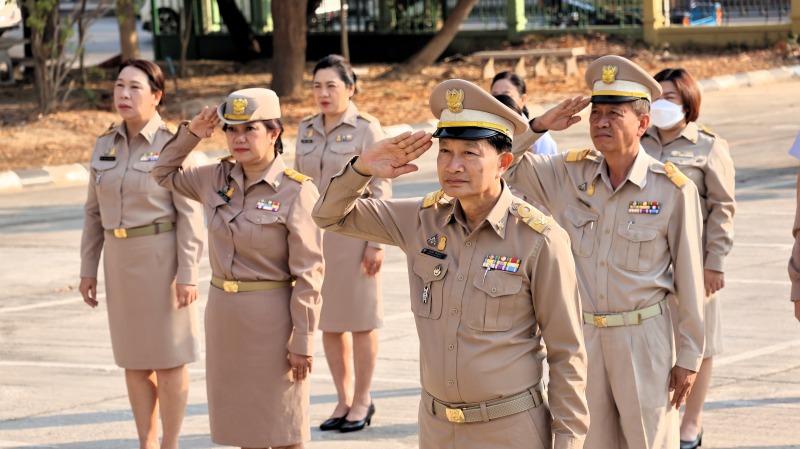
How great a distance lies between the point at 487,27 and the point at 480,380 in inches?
1148

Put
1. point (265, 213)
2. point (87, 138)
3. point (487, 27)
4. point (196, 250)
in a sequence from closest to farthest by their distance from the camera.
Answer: point (265, 213) → point (196, 250) → point (87, 138) → point (487, 27)

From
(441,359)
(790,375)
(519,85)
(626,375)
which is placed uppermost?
(519,85)

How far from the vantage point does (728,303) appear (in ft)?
35.4

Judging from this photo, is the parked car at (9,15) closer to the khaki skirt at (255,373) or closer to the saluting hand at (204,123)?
the saluting hand at (204,123)

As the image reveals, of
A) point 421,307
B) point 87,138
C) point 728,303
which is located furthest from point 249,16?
point 421,307

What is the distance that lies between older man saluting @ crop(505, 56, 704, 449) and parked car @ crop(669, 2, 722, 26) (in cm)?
2816

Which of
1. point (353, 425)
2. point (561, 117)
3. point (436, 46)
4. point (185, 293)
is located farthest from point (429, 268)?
point (436, 46)

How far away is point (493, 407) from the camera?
449 centimetres

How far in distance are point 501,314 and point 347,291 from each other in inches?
160

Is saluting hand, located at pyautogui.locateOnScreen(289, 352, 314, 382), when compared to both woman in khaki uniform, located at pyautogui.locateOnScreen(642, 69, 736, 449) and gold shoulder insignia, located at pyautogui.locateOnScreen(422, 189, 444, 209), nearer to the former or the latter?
gold shoulder insignia, located at pyautogui.locateOnScreen(422, 189, 444, 209)

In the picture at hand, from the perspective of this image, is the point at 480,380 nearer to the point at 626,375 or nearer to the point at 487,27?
the point at 626,375

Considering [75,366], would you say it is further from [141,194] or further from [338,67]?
[338,67]

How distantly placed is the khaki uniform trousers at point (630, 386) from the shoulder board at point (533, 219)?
1.43 metres

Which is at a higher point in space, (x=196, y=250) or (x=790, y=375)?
(x=196, y=250)
